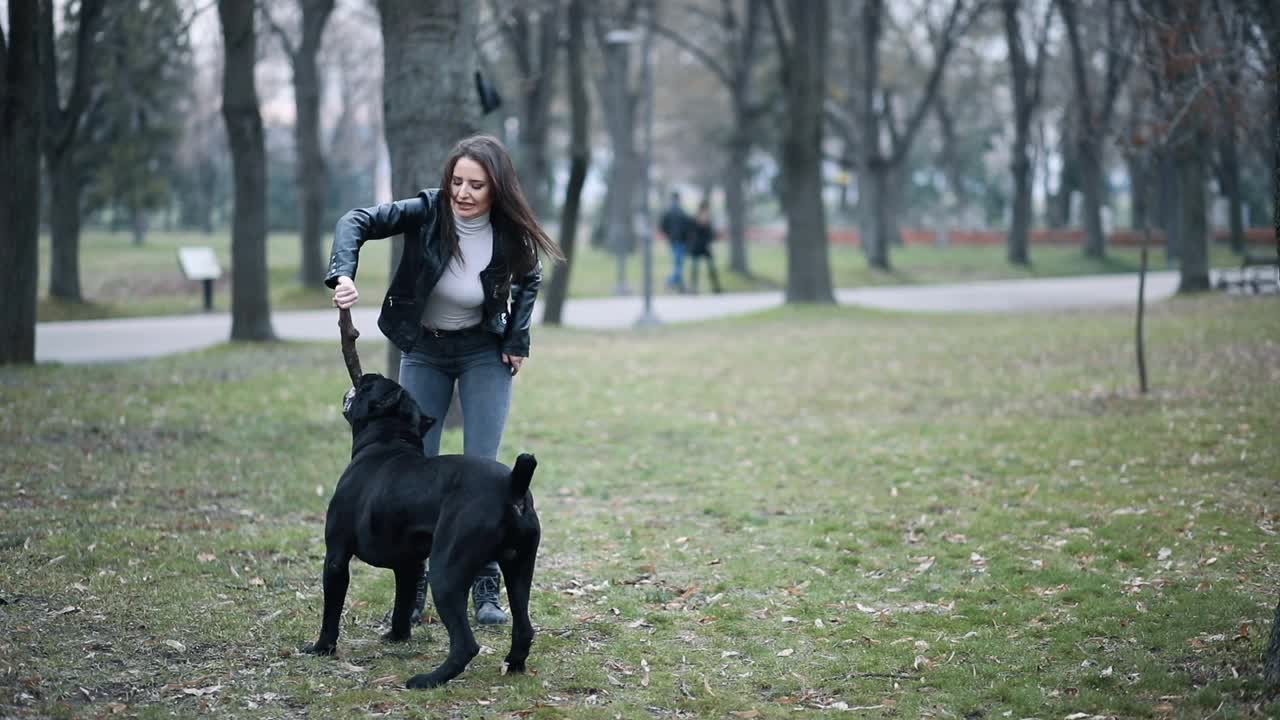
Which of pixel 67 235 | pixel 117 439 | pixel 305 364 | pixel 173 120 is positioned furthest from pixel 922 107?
pixel 117 439

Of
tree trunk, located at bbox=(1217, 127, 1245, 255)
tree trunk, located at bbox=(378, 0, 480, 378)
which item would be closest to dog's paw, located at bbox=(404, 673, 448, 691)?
tree trunk, located at bbox=(378, 0, 480, 378)

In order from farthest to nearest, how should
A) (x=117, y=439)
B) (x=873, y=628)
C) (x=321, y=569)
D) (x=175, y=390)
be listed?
(x=175, y=390) < (x=117, y=439) < (x=321, y=569) < (x=873, y=628)

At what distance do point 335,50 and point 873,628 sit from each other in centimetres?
4482

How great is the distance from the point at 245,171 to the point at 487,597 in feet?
42.5

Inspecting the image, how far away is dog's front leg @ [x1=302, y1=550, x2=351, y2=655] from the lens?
5.21m

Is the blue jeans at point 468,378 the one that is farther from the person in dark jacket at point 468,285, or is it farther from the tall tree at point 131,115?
the tall tree at point 131,115

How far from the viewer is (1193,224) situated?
26609mm

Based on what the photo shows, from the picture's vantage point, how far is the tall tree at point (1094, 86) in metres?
23.0

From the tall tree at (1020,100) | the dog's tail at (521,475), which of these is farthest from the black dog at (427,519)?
the tall tree at (1020,100)

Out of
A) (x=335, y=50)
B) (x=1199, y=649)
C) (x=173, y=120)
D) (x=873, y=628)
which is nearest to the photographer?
(x=1199, y=649)

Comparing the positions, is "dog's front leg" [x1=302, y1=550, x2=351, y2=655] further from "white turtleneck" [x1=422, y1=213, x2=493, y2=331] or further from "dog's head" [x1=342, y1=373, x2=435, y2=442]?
"white turtleneck" [x1=422, y1=213, x2=493, y2=331]

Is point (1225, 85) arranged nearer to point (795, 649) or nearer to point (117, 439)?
point (795, 649)

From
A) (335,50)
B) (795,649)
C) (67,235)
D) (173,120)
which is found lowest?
(795,649)

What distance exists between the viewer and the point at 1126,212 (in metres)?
90.2
